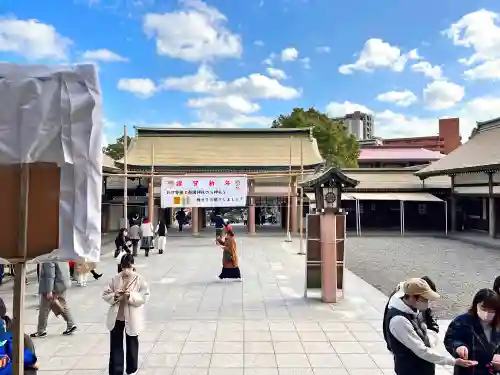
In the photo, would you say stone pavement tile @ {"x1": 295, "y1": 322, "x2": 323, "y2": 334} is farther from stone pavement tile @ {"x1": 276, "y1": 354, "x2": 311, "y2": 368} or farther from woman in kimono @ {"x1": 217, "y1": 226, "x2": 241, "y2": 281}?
woman in kimono @ {"x1": 217, "y1": 226, "x2": 241, "y2": 281}

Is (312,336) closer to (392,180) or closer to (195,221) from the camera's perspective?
(195,221)

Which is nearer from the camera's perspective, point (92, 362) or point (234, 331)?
point (92, 362)

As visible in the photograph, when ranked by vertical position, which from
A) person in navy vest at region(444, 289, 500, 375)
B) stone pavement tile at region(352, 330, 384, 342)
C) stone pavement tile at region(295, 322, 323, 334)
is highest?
person in navy vest at region(444, 289, 500, 375)

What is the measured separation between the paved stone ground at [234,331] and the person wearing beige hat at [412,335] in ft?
6.95

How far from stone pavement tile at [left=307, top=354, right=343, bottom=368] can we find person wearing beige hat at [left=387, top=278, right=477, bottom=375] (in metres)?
2.30

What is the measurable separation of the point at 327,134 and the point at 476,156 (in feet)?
45.8

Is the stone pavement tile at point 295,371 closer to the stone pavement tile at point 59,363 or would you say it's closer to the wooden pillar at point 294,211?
the stone pavement tile at point 59,363

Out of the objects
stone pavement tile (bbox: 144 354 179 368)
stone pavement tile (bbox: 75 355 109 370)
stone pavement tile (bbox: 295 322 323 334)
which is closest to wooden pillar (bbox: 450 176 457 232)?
stone pavement tile (bbox: 295 322 323 334)

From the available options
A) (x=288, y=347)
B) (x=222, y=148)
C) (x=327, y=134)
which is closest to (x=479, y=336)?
(x=288, y=347)

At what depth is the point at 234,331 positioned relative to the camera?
7.16 metres

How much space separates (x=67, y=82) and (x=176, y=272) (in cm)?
1102

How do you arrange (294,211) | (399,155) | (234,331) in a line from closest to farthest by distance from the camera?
(234,331) → (294,211) → (399,155)

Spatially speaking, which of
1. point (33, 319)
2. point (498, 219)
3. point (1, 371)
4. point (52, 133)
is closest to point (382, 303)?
point (33, 319)

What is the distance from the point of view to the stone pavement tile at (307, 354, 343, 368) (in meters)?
5.68
